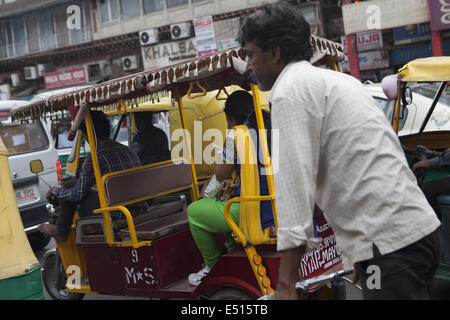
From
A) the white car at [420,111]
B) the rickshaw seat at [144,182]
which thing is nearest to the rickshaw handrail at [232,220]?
the rickshaw seat at [144,182]

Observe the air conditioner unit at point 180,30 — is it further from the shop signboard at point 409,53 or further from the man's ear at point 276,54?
the man's ear at point 276,54

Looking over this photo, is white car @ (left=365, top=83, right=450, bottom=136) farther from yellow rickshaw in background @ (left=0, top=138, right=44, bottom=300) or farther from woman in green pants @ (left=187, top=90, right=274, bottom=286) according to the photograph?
yellow rickshaw in background @ (left=0, top=138, right=44, bottom=300)

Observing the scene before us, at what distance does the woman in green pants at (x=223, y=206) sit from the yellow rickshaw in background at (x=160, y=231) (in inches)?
4.7

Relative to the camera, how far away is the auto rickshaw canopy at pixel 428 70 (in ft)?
13.5

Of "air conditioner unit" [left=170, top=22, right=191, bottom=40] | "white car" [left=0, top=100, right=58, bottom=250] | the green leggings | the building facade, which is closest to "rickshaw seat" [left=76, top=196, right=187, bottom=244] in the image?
the green leggings

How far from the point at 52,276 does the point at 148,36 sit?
19.3 m

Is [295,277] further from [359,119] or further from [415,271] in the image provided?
[359,119]

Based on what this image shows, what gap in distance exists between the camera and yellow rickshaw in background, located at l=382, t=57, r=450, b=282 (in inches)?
152

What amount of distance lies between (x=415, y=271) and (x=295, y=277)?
14.8 inches

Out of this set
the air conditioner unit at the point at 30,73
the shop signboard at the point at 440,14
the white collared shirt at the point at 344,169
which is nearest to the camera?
the white collared shirt at the point at 344,169

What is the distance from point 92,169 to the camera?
14.5 feet

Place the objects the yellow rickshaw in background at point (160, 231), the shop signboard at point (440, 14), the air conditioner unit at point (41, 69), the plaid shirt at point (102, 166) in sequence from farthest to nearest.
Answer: the air conditioner unit at point (41, 69) → the shop signboard at point (440, 14) → the plaid shirt at point (102, 166) → the yellow rickshaw in background at point (160, 231)

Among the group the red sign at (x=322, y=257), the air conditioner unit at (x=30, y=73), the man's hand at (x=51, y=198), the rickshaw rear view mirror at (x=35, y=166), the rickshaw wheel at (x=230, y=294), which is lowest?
the rickshaw wheel at (x=230, y=294)
